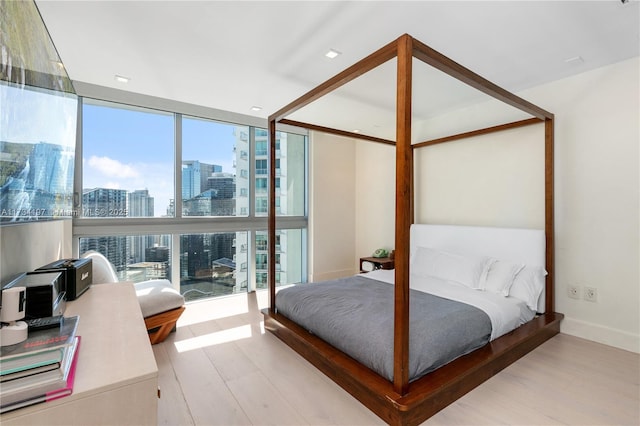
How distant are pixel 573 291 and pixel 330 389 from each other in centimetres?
257

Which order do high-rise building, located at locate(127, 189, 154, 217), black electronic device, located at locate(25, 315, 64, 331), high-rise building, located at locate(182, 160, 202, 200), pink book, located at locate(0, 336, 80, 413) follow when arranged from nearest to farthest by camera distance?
pink book, located at locate(0, 336, 80, 413), black electronic device, located at locate(25, 315, 64, 331), high-rise building, located at locate(127, 189, 154, 217), high-rise building, located at locate(182, 160, 202, 200)

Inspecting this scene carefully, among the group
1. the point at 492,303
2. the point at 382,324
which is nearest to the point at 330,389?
the point at 382,324

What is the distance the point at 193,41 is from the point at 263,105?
4.87ft

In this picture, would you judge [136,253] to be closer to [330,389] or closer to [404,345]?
[330,389]

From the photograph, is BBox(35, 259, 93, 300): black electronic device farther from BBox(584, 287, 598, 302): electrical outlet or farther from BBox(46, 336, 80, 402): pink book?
BBox(584, 287, 598, 302): electrical outlet

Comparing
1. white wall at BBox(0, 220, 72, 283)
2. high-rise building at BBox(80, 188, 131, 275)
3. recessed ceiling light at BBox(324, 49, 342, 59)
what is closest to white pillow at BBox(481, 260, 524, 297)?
recessed ceiling light at BBox(324, 49, 342, 59)

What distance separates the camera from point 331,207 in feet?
17.1

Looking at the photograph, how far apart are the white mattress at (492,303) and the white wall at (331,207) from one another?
215cm

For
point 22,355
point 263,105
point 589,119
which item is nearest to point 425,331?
point 22,355

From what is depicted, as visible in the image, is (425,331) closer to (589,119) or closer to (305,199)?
(589,119)

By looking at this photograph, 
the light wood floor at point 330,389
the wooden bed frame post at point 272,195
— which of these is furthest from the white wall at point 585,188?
the wooden bed frame post at point 272,195

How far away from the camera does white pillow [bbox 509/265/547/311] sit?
2816 mm

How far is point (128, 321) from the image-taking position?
55.1 inches

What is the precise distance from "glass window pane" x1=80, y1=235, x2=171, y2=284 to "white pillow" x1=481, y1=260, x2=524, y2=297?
3670 mm
